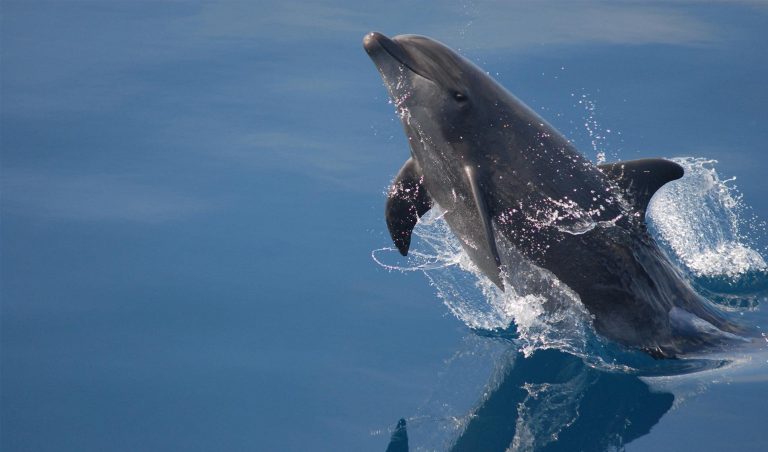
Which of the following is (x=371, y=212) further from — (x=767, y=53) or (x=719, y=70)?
(x=767, y=53)

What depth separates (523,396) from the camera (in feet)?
22.6

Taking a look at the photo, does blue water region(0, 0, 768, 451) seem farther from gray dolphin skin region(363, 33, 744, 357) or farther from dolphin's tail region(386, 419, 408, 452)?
gray dolphin skin region(363, 33, 744, 357)

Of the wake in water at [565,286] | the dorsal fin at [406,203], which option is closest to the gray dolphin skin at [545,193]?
the wake in water at [565,286]

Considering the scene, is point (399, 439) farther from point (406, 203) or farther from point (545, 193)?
point (406, 203)

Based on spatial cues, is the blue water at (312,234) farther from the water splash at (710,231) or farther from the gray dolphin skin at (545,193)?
the gray dolphin skin at (545,193)

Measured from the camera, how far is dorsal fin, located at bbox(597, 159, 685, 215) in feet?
24.8

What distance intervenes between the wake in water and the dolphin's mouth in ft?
4.24

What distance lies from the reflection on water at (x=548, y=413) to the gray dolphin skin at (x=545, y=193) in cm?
55

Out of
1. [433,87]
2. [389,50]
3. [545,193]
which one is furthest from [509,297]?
[389,50]

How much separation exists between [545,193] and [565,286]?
2.34 feet

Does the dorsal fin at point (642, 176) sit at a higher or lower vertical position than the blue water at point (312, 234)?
higher

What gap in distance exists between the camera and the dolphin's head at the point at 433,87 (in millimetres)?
7492

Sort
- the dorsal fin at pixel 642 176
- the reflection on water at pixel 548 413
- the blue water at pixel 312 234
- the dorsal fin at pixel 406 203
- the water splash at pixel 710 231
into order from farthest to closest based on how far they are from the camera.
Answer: the water splash at pixel 710 231, the dorsal fin at pixel 406 203, the dorsal fin at pixel 642 176, the blue water at pixel 312 234, the reflection on water at pixel 548 413

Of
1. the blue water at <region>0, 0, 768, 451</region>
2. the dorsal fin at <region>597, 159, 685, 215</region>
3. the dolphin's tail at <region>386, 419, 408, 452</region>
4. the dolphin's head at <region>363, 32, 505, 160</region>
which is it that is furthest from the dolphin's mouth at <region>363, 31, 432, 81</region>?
the dolphin's tail at <region>386, 419, 408, 452</region>
